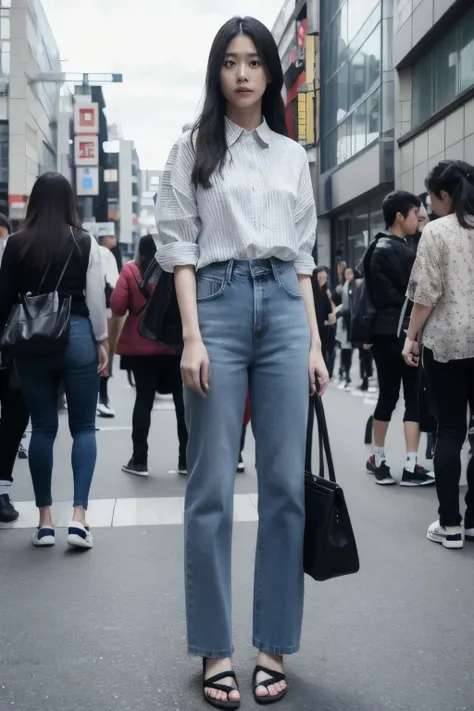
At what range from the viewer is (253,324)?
9.98 feet

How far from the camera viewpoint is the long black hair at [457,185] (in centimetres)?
504

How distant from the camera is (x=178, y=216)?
120 inches

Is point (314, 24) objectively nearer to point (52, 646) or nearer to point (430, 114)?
point (430, 114)

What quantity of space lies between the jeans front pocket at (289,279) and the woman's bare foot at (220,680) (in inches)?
42.9

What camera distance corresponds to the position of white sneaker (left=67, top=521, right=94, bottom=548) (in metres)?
5.01

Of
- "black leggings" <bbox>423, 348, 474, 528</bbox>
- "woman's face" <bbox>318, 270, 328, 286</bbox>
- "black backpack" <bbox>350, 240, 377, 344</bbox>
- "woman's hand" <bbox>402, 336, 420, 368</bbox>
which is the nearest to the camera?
"black leggings" <bbox>423, 348, 474, 528</bbox>

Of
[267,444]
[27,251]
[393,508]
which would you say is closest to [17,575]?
[27,251]

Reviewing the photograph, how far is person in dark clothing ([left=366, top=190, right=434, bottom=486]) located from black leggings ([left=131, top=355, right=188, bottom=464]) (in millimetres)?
1436

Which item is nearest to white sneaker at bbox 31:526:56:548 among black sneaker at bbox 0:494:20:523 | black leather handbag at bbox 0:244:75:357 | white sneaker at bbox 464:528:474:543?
black sneaker at bbox 0:494:20:523

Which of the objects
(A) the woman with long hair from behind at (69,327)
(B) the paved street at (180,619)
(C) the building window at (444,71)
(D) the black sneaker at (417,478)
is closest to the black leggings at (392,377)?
(D) the black sneaker at (417,478)

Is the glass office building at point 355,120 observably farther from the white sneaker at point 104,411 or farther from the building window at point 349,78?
the white sneaker at point 104,411

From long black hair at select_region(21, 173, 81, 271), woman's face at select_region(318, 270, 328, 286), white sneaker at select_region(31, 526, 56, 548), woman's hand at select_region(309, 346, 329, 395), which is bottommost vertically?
white sneaker at select_region(31, 526, 56, 548)

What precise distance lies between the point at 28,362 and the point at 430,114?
62.8 ft

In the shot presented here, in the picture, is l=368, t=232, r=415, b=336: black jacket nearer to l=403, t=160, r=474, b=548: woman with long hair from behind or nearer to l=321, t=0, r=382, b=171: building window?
l=403, t=160, r=474, b=548: woman with long hair from behind
